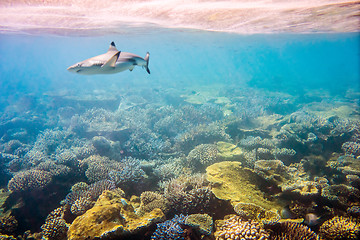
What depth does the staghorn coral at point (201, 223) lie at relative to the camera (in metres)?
3.08

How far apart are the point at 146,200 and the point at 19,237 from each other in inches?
159

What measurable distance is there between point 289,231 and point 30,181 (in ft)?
25.6

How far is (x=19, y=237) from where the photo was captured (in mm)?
4703

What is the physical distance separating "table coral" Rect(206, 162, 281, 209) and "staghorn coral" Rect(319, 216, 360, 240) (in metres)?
0.87

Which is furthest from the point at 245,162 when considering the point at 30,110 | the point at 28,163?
the point at 30,110

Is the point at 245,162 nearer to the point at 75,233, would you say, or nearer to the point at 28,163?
the point at 75,233

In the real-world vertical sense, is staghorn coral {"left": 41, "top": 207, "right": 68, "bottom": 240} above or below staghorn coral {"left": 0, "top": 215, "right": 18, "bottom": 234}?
above

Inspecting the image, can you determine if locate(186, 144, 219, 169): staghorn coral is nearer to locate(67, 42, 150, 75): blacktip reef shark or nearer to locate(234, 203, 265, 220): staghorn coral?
locate(234, 203, 265, 220): staghorn coral

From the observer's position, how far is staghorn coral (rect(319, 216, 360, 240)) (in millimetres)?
3039

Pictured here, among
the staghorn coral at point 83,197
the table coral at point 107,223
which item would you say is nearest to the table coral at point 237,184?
the table coral at point 107,223

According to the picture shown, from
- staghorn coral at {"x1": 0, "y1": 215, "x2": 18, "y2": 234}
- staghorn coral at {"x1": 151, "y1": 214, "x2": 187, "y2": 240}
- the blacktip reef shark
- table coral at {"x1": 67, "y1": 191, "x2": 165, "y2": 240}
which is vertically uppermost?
the blacktip reef shark

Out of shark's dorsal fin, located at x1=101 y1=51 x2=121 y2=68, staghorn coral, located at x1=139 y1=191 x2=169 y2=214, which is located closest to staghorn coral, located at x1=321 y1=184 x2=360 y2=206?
staghorn coral, located at x1=139 y1=191 x2=169 y2=214

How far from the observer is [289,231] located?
3027 millimetres

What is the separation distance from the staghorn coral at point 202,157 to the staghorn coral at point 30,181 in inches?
213
